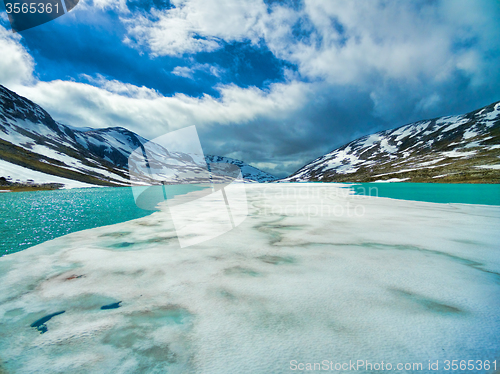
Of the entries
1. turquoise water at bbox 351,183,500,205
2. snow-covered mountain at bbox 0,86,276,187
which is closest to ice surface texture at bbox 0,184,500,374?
turquoise water at bbox 351,183,500,205

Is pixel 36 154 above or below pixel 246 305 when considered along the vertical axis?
above

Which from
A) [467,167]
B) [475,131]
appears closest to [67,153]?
[467,167]

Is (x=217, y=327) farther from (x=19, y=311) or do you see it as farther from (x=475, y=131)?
(x=475, y=131)

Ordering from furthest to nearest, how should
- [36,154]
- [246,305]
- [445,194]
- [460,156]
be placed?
[36,154] < [460,156] < [445,194] < [246,305]

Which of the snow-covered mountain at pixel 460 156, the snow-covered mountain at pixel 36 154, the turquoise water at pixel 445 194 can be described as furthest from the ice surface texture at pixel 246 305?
the snow-covered mountain at pixel 36 154

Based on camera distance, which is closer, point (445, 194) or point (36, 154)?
point (445, 194)

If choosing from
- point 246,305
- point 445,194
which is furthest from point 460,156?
point 246,305

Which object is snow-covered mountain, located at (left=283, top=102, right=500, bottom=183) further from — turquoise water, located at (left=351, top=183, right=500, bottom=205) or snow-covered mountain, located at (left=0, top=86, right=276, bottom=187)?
snow-covered mountain, located at (left=0, top=86, right=276, bottom=187)

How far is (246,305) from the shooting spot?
14.0 feet

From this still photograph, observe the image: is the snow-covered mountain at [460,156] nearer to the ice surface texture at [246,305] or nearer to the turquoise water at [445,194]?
the turquoise water at [445,194]

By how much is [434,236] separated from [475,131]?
223427 millimetres

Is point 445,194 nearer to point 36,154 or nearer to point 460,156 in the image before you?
point 460,156

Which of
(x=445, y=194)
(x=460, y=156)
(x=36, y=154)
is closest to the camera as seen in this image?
(x=445, y=194)

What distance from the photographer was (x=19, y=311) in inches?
163
